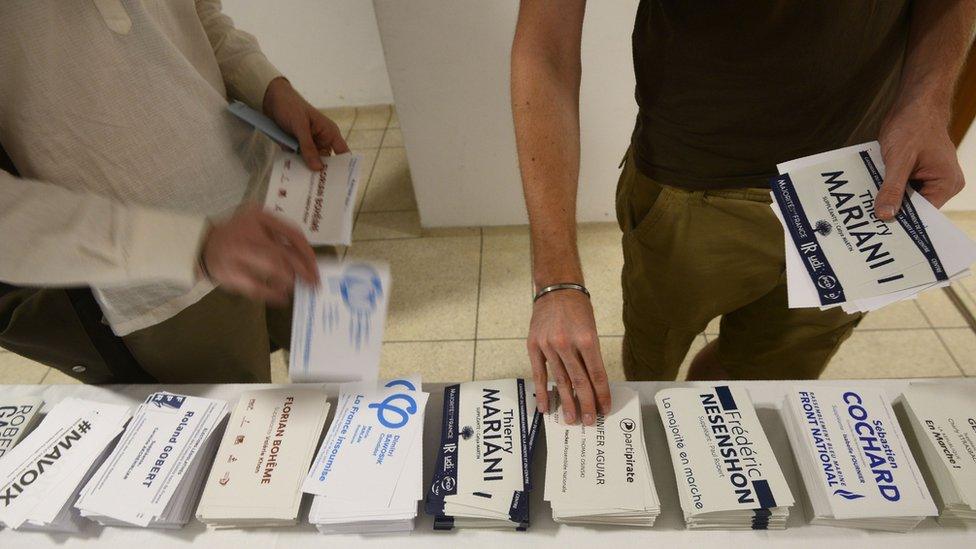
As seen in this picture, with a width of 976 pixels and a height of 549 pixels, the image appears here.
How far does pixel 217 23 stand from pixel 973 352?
2703 millimetres

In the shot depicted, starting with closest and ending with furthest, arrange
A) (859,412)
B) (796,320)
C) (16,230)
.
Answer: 1. (16,230)
2. (859,412)
3. (796,320)

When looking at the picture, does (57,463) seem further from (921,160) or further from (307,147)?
(921,160)

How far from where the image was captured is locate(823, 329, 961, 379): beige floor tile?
199 centimetres

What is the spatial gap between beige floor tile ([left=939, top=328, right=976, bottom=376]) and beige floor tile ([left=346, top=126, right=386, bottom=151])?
115 inches

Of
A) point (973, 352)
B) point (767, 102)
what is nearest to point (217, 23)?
point (767, 102)

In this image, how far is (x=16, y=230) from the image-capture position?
2.43 feet

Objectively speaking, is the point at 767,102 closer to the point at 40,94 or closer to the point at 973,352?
the point at 40,94

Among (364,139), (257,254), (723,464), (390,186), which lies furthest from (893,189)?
(364,139)

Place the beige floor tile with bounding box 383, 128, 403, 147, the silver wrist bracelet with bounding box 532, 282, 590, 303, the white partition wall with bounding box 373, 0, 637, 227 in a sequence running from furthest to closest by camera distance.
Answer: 1. the beige floor tile with bounding box 383, 128, 403, 147
2. the white partition wall with bounding box 373, 0, 637, 227
3. the silver wrist bracelet with bounding box 532, 282, 590, 303

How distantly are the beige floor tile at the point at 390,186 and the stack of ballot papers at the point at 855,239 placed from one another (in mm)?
2177

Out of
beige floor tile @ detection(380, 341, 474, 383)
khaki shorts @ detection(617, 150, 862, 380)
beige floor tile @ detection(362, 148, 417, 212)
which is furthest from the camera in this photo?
beige floor tile @ detection(362, 148, 417, 212)

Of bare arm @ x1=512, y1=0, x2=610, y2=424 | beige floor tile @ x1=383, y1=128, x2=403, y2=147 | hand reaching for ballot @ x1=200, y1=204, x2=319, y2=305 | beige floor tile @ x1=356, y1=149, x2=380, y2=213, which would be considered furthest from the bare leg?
beige floor tile @ x1=383, y1=128, x2=403, y2=147

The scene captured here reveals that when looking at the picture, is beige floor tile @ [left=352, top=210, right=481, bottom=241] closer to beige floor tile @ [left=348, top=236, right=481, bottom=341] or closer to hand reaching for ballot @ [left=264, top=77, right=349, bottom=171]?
beige floor tile @ [left=348, top=236, right=481, bottom=341]

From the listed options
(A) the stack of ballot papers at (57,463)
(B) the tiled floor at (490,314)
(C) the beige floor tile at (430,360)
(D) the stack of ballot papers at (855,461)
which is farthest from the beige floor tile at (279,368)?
(D) the stack of ballot papers at (855,461)
